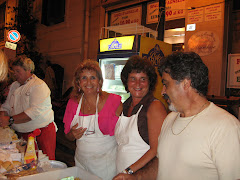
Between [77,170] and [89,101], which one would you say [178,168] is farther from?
[89,101]

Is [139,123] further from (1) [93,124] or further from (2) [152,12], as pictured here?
(2) [152,12]

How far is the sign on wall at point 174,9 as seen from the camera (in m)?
5.35

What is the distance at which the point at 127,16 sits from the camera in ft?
22.0

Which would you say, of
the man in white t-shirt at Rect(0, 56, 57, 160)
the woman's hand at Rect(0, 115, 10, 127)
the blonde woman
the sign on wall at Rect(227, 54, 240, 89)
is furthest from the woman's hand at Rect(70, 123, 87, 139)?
the sign on wall at Rect(227, 54, 240, 89)

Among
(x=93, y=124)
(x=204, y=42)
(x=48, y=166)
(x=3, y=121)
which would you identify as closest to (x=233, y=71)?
(x=204, y=42)

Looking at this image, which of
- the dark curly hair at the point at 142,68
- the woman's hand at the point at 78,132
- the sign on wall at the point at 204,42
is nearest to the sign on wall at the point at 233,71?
the sign on wall at the point at 204,42

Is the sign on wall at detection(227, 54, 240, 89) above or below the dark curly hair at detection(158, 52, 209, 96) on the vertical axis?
above

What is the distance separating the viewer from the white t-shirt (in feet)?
3.38

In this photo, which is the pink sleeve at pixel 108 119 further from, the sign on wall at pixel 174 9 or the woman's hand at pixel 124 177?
the sign on wall at pixel 174 9

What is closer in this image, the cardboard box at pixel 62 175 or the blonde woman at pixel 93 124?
the cardboard box at pixel 62 175

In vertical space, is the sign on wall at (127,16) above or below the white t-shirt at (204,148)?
above

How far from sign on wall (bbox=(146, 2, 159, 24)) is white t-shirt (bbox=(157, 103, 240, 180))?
5.21 meters

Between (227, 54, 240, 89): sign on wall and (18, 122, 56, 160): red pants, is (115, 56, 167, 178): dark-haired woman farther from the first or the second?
(227, 54, 240, 89): sign on wall

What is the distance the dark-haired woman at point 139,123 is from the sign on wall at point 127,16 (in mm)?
4976
